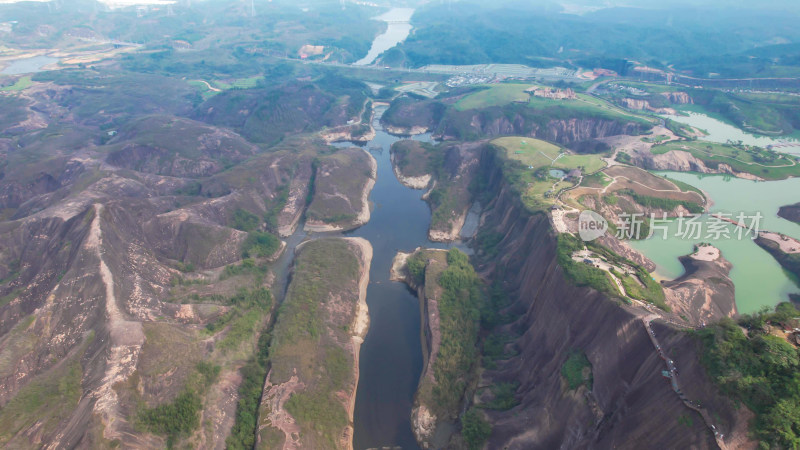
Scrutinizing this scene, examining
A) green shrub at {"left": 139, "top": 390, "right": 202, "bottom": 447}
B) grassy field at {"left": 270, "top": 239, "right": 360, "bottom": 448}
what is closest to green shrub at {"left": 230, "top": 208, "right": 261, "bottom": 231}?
grassy field at {"left": 270, "top": 239, "right": 360, "bottom": 448}

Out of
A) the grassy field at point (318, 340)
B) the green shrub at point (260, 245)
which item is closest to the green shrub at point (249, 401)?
the grassy field at point (318, 340)

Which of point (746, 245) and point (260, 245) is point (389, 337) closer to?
point (260, 245)

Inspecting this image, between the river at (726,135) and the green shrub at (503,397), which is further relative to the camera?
the river at (726,135)

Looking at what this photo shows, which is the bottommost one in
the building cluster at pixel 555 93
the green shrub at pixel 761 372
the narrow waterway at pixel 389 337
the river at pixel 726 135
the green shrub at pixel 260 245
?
the narrow waterway at pixel 389 337

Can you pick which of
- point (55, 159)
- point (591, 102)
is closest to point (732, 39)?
point (591, 102)

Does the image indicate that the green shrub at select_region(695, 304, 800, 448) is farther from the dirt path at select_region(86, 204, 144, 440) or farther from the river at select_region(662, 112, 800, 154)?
the river at select_region(662, 112, 800, 154)

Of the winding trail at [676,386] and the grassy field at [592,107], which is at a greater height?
the winding trail at [676,386]

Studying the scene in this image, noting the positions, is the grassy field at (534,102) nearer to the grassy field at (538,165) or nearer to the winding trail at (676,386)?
the grassy field at (538,165)

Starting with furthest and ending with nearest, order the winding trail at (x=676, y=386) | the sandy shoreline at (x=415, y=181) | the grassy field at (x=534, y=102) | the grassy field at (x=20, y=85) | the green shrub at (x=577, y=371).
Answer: the grassy field at (x=20, y=85) < the grassy field at (x=534, y=102) < the sandy shoreline at (x=415, y=181) < the green shrub at (x=577, y=371) < the winding trail at (x=676, y=386)

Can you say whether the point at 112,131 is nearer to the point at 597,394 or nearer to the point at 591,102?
the point at 597,394
